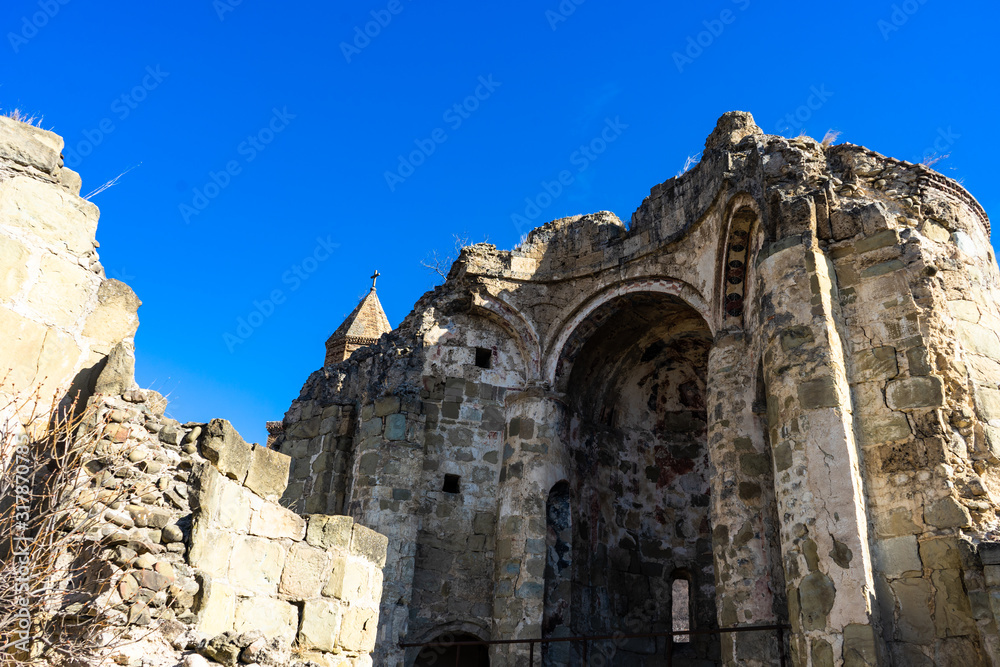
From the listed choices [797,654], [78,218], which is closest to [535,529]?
[797,654]

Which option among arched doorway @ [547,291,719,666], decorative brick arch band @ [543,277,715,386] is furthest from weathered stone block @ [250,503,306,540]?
decorative brick arch band @ [543,277,715,386]

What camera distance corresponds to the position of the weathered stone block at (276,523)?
4820 mm

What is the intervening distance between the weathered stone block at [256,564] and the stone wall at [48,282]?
1.34 meters

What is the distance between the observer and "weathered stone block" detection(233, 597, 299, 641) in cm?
457

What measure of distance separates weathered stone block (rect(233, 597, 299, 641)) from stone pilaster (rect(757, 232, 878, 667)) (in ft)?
12.9

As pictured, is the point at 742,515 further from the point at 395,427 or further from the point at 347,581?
the point at 395,427

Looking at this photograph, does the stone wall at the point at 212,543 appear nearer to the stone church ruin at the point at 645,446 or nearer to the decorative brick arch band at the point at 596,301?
the stone church ruin at the point at 645,446

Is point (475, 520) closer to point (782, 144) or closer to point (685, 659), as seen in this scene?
A: point (685, 659)

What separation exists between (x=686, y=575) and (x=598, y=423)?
2.49 metres

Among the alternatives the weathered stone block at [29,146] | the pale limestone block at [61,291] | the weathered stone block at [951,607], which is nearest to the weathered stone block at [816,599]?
the weathered stone block at [951,607]

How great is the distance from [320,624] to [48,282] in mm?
2705

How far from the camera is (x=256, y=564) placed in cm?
474

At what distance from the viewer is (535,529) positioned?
10102 millimetres

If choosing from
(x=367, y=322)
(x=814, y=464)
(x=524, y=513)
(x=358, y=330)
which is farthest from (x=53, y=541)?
(x=367, y=322)
